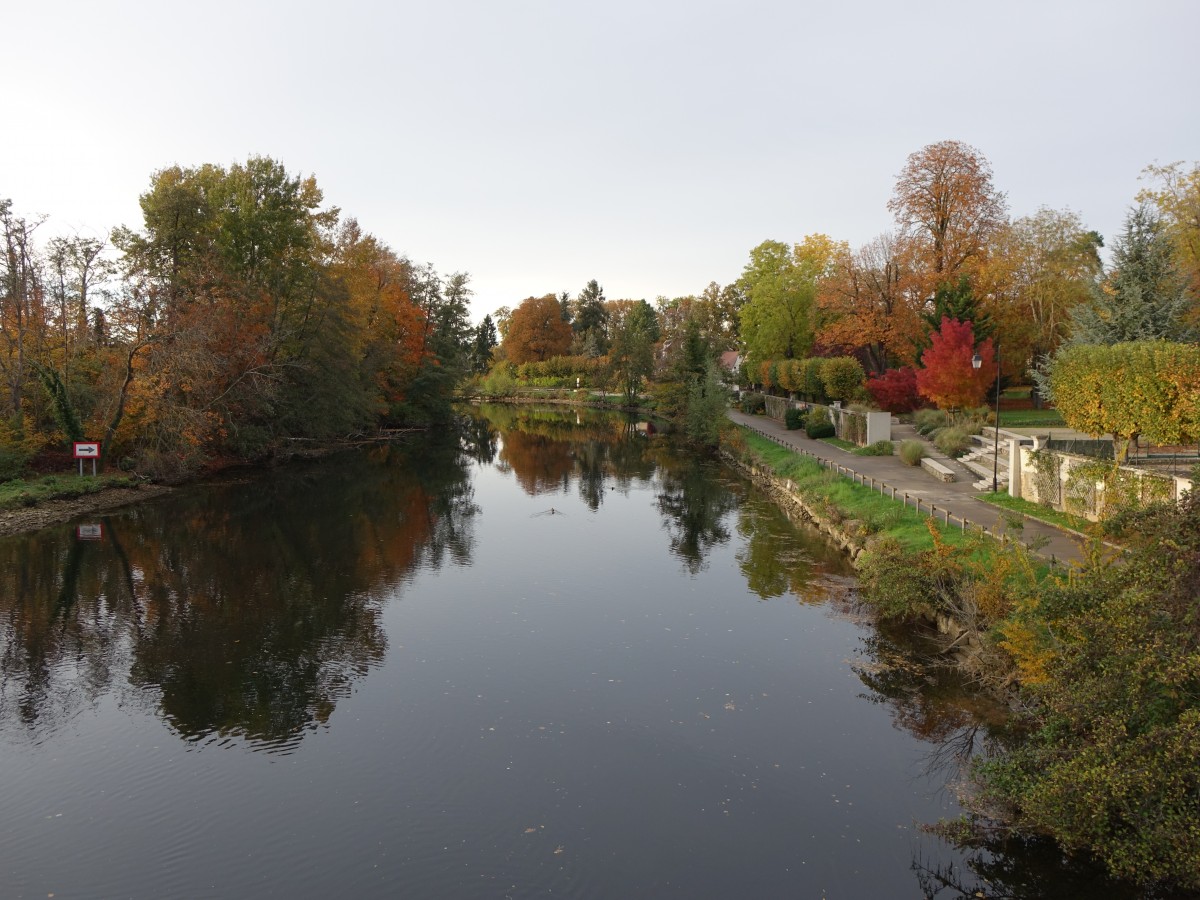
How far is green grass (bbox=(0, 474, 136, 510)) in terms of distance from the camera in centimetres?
2720

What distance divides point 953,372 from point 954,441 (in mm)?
4988

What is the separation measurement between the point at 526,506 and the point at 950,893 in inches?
949

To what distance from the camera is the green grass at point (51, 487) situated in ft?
89.2

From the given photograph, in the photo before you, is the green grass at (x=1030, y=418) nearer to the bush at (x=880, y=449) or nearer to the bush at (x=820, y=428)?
the bush at (x=880, y=449)

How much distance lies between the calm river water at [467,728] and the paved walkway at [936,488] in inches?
141

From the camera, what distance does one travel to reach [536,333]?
109188mm

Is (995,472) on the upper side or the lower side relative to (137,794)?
upper

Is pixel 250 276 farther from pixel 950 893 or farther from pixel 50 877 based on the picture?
pixel 950 893

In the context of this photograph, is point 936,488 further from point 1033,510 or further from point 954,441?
point 954,441

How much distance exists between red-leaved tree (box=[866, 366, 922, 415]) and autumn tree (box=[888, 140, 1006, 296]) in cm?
570

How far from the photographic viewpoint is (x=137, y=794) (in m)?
10.6

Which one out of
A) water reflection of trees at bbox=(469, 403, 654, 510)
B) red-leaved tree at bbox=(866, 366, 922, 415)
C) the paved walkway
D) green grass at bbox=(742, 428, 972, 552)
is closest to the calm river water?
green grass at bbox=(742, 428, 972, 552)

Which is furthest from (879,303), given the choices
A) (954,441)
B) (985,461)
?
(985,461)

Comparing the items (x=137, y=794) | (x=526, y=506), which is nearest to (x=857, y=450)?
(x=526, y=506)
